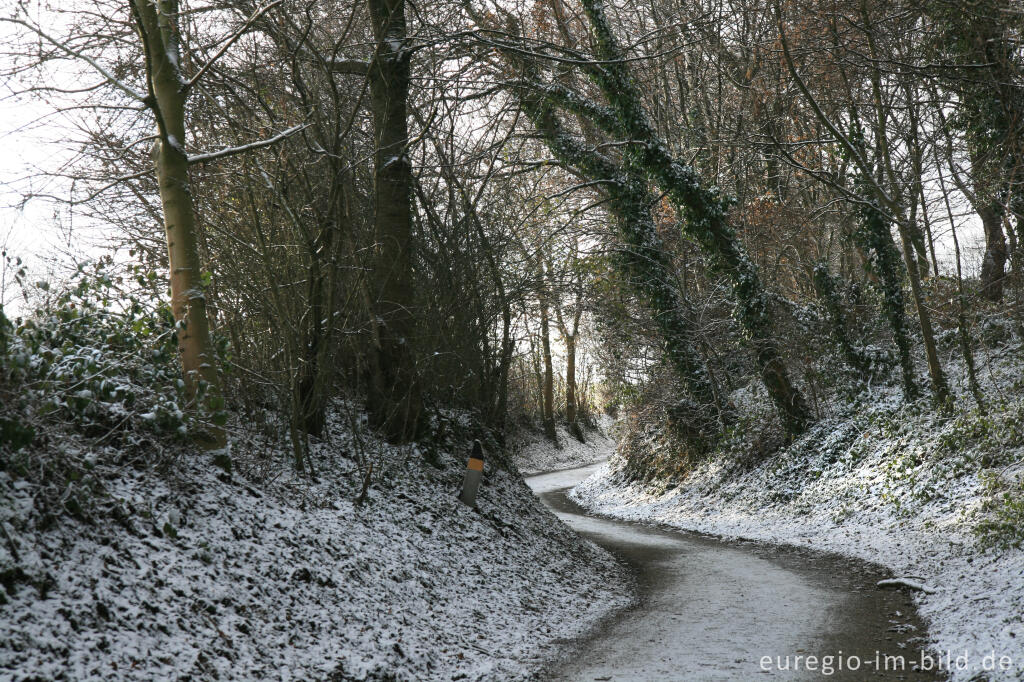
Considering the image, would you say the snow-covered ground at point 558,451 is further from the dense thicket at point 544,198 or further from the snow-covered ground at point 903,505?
the snow-covered ground at point 903,505

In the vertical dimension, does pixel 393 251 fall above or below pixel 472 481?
above

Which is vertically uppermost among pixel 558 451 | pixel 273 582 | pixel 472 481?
pixel 472 481

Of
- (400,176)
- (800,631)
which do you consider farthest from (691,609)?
(400,176)

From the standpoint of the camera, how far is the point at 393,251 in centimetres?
979

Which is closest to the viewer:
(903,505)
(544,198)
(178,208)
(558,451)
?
(178,208)

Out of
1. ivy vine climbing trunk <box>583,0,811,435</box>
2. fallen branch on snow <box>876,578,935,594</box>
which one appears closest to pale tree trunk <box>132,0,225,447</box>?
fallen branch on snow <box>876,578,935,594</box>

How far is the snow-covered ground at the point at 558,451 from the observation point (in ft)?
112

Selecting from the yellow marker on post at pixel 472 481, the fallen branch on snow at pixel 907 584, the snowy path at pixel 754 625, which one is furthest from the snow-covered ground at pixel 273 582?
the fallen branch on snow at pixel 907 584

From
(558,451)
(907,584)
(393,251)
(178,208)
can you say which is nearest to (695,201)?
(393,251)

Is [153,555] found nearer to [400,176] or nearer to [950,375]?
[400,176]

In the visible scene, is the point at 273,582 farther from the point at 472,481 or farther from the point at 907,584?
the point at 907,584

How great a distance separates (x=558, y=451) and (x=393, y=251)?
2846 cm

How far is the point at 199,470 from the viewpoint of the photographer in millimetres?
6227

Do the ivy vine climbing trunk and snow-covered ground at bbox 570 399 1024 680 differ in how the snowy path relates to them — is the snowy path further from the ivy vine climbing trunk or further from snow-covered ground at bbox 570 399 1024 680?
the ivy vine climbing trunk
